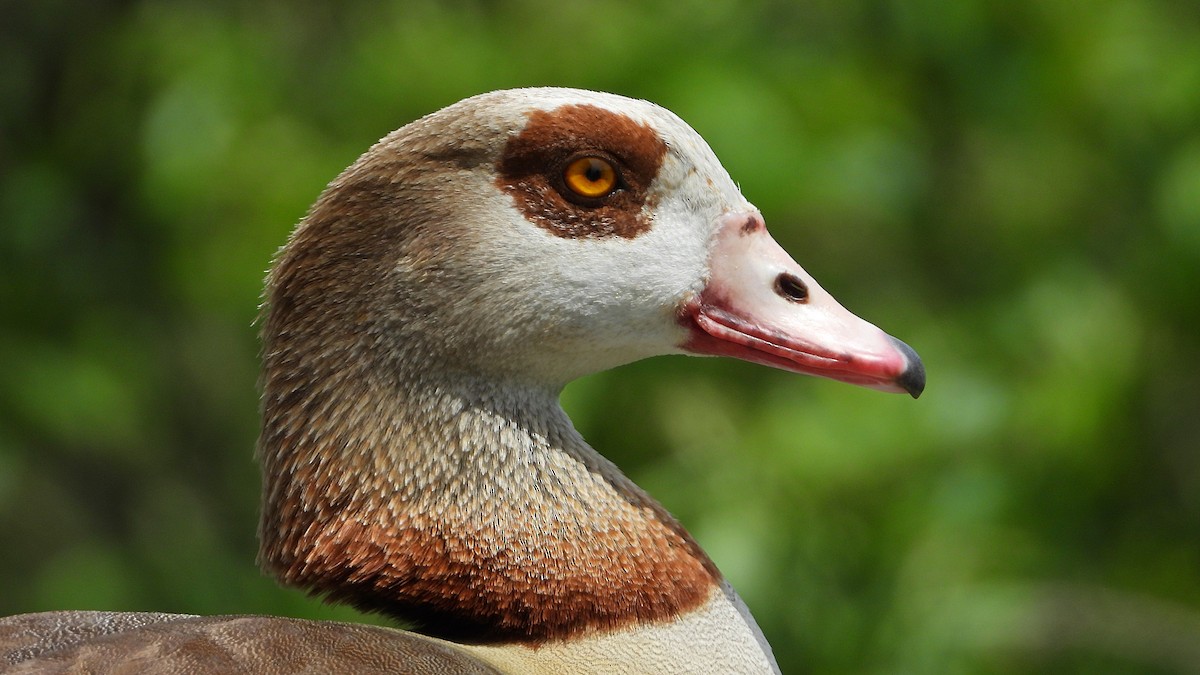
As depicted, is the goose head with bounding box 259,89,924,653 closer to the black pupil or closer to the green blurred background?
the black pupil

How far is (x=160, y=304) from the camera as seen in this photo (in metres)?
4.68

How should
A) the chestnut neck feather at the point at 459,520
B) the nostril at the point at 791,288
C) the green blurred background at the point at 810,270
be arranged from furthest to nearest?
the green blurred background at the point at 810,270
the nostril at the point at 791,288
the chestnut neck feather at the point at 459,520

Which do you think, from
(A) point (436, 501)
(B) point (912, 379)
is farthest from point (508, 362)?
(B) point (912, 379)

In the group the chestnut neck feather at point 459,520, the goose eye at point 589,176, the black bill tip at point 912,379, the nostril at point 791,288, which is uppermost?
the goose eye at point 589,176

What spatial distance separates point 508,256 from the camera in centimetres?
176

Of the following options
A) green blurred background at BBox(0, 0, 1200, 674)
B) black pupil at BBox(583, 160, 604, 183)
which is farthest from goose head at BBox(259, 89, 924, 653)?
green blurred background at BBox(0, 0, 1200, 674)

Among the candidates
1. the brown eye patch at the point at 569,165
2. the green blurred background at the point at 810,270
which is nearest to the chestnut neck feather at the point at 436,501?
the brown eye patch at the point at 569,165

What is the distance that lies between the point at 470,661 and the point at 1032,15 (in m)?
2.92

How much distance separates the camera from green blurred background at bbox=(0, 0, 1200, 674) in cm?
341

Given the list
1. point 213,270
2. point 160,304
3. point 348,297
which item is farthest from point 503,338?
point 160,304

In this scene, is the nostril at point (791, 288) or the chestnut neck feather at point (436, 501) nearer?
the chestnut neck feather at point (436, 501)

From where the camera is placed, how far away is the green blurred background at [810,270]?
11.2 ft

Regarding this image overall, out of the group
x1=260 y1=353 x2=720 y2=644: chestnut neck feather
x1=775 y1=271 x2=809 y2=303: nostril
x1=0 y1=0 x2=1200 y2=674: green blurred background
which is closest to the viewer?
x1=260 y1=353 x2=720 y2=644: chestnut neck feather

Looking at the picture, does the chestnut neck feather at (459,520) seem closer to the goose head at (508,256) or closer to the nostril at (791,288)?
the goose head at (508,256)
